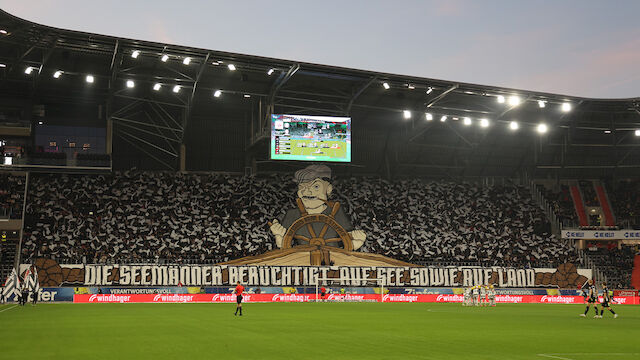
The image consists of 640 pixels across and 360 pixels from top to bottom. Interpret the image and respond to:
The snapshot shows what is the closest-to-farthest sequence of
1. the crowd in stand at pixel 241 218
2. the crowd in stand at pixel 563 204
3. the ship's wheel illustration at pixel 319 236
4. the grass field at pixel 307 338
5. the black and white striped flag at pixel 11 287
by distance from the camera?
the grass field at pixel 307 338 → the black and white striped flag at pixel 11 287 → the crowd in stand at pixel 241 218 → the ship's wheel illustration at pixel 319 236 → the crowd in stand at pixel 563 204

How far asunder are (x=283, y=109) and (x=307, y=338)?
40363 mm

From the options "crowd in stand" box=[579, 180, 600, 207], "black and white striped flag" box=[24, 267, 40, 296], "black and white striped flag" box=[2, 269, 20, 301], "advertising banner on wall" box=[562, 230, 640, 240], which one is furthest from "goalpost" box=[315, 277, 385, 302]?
"crowd in stand" box=[579, 180, 600, 207]

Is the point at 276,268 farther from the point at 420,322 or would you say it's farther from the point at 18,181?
the point at 420,322

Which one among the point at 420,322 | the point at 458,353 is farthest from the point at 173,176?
the point at 458,353

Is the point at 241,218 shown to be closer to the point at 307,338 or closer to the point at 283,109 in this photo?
the point at 283,109

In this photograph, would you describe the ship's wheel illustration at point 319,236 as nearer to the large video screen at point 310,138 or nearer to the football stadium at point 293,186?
the football stadium at point 293,186

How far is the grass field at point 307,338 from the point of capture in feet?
51.9

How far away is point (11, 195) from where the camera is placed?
52.0 metres

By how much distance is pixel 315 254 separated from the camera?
54.8 meters

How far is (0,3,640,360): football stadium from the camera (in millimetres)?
Answer: 47812

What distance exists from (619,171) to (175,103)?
46496 mm

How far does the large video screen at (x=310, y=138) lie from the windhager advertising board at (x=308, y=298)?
36.9 feet

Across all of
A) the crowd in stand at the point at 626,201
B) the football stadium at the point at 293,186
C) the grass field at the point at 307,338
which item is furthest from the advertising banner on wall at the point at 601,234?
the grass field at the point at 307,338

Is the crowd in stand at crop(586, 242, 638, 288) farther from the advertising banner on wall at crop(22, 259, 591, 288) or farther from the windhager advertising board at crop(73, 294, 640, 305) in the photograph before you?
the windhager advertising board at crop(73, 294, 640, 305)
